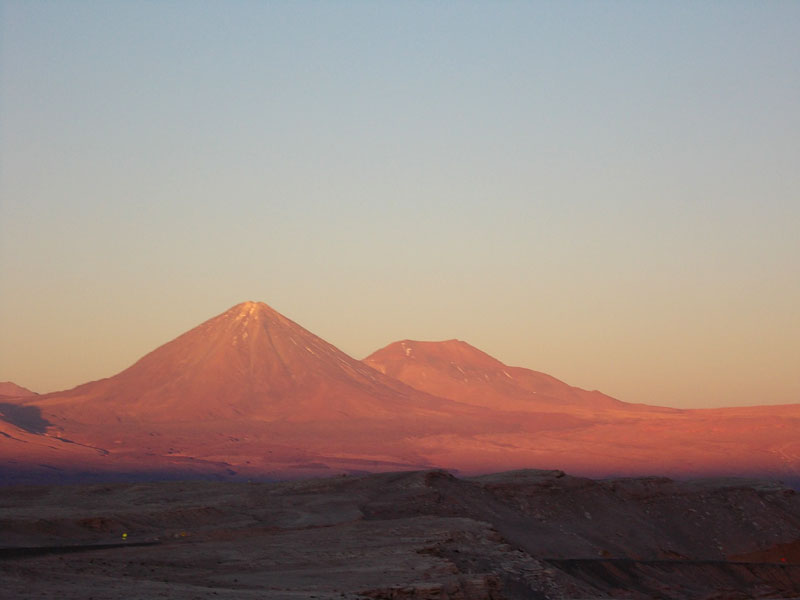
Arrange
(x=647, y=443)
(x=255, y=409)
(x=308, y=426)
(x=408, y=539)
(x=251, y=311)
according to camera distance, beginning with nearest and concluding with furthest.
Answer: (x=408, y=539)
(x=647, y=443)
(x=308, y=426)
(x=255, y=409)
(x=251, y=311)

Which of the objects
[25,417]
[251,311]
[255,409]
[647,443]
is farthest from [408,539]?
[251,311]

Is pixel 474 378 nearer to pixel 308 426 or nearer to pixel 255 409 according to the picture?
pixel 255 409

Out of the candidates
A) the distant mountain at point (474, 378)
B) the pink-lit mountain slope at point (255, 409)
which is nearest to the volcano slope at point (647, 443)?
the distant mountain at point (474, 378)

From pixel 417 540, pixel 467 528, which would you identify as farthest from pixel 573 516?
pixel 417 540

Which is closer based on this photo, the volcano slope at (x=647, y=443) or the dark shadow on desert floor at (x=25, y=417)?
the volcano slope at (x=647, y=443)

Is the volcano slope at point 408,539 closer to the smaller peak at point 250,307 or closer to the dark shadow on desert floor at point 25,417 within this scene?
the dark shadow on desert floor at point 25,417

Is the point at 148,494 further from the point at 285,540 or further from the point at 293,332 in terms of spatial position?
the point at 293,332
